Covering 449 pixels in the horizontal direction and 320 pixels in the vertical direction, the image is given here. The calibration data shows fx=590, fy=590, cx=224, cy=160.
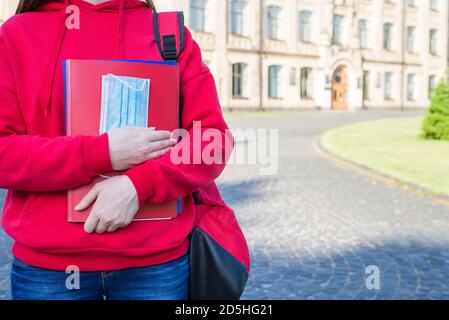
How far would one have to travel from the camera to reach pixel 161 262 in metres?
1.64

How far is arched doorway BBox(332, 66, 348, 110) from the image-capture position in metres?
41.3

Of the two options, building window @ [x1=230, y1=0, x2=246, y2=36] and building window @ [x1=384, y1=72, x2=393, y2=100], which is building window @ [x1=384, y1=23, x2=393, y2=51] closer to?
building window @ [x1=384, y1=72, x2=393, y2=100]

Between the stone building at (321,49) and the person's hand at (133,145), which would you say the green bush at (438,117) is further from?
the person's hand at (133,145)

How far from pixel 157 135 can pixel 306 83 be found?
39.1m

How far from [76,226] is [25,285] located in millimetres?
234

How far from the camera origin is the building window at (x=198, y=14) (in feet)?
110

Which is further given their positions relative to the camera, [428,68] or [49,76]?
[428,68]

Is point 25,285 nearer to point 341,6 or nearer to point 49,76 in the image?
point 49,76

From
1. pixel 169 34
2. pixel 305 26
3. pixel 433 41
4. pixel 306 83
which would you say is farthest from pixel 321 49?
pixel 169 34

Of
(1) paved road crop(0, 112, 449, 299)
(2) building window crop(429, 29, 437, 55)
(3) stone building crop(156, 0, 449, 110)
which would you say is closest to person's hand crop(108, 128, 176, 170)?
(1) paved road crop(0, 112, 449, 299)
